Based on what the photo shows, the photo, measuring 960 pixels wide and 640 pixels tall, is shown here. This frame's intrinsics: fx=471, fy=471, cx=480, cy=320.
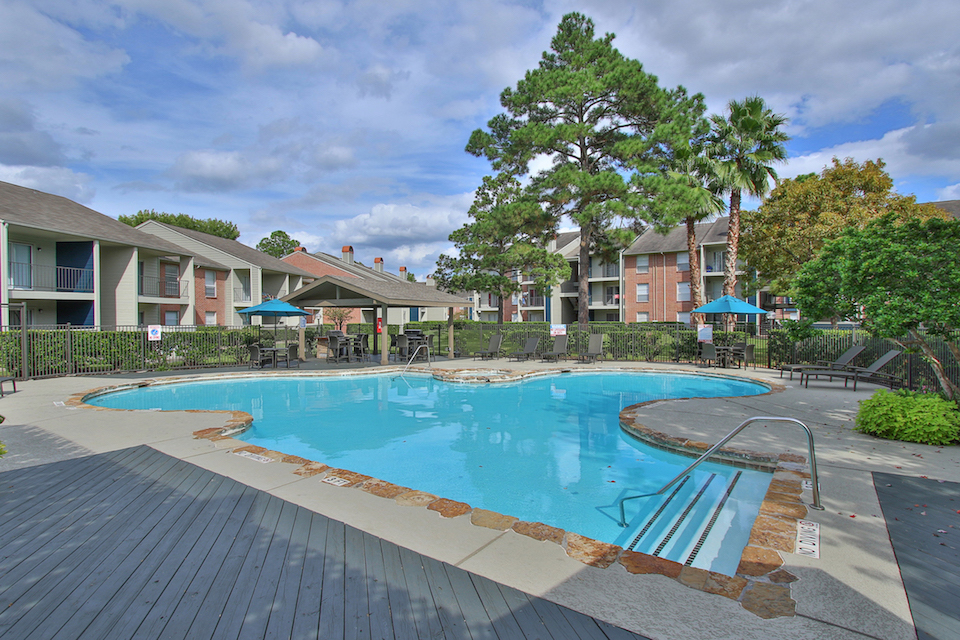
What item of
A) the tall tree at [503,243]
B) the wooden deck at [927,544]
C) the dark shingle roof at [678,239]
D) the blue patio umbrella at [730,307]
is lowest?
the wooden deck at [927,544]

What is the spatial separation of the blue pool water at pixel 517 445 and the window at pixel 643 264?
77.6 feet

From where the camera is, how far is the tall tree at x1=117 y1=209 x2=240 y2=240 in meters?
41.2

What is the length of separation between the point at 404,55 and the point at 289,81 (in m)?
4.59

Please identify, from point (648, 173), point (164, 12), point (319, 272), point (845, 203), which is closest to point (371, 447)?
point (164, 12)

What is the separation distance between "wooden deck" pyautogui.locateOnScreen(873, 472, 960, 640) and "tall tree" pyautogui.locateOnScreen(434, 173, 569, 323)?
18.0m

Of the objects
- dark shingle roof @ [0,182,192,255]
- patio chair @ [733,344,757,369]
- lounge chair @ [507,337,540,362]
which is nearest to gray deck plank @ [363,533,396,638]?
patio chair @ [733,344,757,369]

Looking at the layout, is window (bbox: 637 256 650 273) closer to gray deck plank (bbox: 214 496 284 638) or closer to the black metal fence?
the black metal fence

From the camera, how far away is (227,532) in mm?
3393

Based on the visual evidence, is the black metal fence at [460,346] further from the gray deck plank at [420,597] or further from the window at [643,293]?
the window at [643,293]

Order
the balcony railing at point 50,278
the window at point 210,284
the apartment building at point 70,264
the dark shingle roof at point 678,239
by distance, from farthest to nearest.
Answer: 1. the dark shingle roof at point 678,239
2. the window at point 210,284
3. the balcony railing at point 50,278
4. the apartment building at point 70,264

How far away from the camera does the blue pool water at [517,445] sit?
485 centimetres

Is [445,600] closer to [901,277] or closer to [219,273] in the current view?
[901,277]

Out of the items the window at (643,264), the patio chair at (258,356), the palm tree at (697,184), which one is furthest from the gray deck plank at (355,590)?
the window at (643,264)

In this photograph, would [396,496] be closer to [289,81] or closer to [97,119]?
[289,81]
